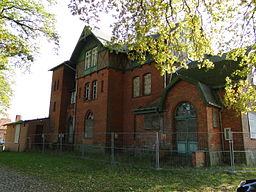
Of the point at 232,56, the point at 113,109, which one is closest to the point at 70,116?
the point at 113,109

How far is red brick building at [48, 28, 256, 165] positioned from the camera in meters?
12.4

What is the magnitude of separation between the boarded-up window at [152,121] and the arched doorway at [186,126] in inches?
54.3

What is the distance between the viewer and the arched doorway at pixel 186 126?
12.6 meters

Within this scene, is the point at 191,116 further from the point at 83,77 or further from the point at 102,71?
the point at 83,77

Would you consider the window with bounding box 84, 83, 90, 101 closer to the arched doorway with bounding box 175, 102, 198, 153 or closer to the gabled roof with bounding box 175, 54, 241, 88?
the gabled roof with bounding box 175, 54, 241, 88

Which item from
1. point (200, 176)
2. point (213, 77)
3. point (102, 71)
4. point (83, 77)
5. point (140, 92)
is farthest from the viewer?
point (83, 77)

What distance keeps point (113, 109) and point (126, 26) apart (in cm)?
1146

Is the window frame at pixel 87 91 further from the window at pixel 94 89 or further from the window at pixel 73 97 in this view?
the window at pixel 73 97

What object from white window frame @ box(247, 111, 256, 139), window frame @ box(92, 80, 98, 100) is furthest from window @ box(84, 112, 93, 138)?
white window frame @ box(247, 111, 256, 139)

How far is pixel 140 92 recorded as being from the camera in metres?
18.3

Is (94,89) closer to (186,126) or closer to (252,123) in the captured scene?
(186,126)

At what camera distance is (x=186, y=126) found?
43.1 feet

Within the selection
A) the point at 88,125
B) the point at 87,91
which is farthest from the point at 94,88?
the point at 88,125

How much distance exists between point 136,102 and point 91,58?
7.52 m
